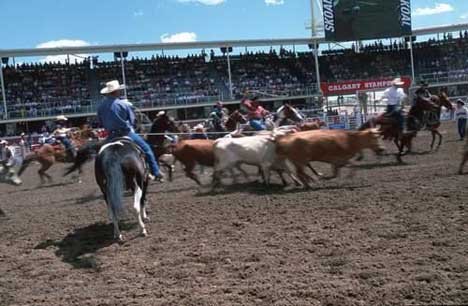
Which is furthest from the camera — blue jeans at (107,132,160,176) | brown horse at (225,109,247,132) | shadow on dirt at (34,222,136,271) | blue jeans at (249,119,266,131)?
brown horse at (225,109,247,132)

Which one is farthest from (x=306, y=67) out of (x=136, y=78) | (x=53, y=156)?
(x=53, y=156)

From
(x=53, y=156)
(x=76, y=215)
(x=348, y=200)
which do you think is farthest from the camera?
(x=53, y=156)

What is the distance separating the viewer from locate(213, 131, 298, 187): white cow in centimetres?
998

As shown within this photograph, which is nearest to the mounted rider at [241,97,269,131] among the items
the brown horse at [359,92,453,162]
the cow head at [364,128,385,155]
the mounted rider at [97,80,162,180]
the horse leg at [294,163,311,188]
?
the brown horse at [359,92,453,162]

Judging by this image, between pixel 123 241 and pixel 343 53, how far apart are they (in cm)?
4381

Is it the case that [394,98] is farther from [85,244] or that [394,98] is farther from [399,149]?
[85,244]

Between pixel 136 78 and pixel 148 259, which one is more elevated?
pixel 136 78

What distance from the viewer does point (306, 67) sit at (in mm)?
48062

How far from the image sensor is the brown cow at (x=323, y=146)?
9.54m

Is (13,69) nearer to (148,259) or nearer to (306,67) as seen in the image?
(306,67)

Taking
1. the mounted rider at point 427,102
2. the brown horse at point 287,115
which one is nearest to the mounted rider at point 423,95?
the mounted rider at point 427,102

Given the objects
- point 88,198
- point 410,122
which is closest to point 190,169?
point 88,198

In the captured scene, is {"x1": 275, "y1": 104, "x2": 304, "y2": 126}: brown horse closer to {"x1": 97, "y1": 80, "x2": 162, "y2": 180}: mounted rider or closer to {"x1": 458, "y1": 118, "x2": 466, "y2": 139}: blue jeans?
{"x1": 97, "y1": 80, "x2": 162, "y2": 180}: mounted rider

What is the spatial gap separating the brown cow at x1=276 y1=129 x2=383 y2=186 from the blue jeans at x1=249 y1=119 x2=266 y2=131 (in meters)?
3.18
